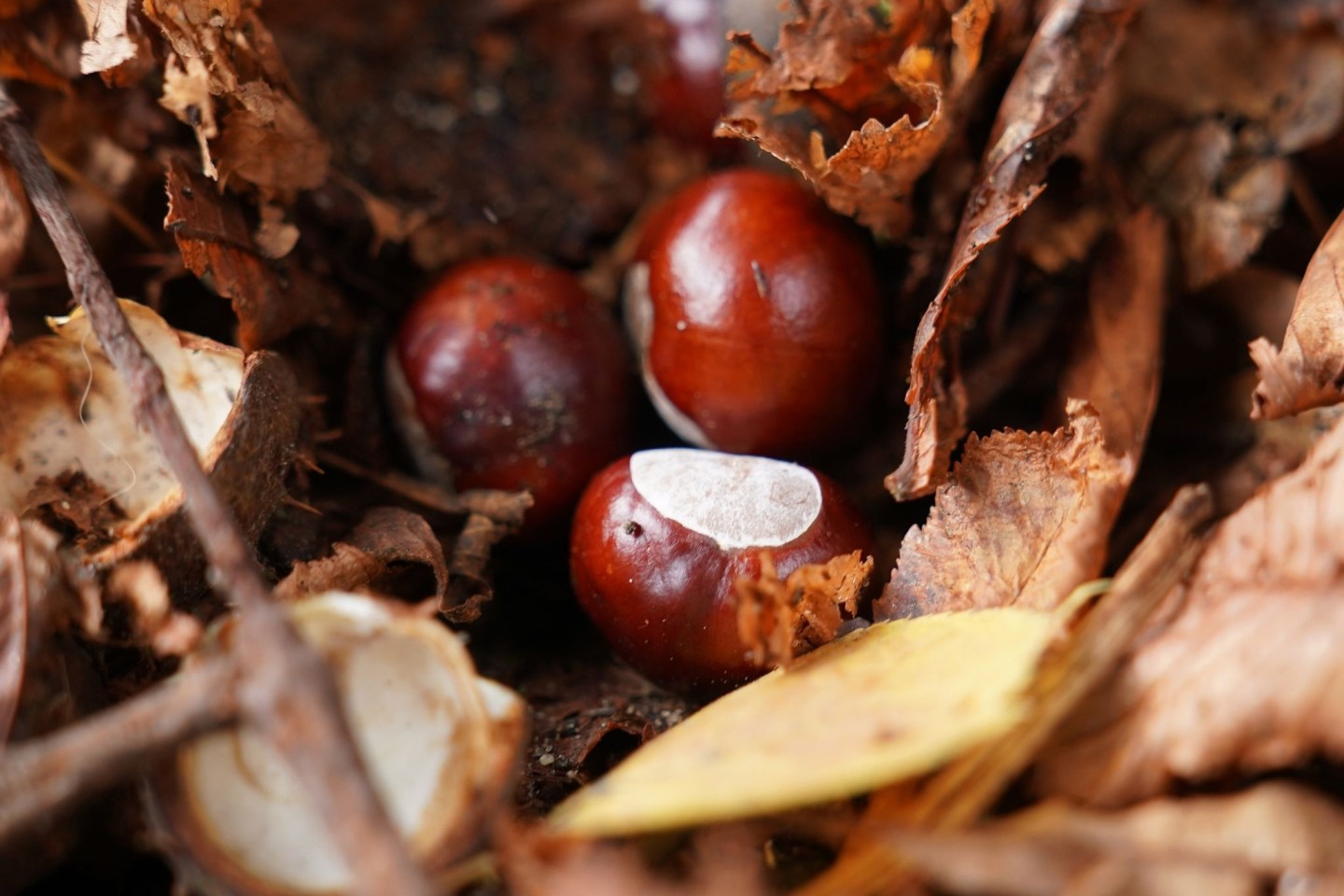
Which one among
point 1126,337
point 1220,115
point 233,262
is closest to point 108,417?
point 233,262

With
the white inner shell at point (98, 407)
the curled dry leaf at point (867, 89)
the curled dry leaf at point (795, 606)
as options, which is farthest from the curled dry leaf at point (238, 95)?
the curled dry leaf at point (795, 606)

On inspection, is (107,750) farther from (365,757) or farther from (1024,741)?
(1024,741)

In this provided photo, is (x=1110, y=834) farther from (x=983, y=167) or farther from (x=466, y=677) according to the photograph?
(x=983, y=167)

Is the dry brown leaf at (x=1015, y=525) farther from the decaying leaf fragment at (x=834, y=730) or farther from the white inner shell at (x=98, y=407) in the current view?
the white inner shell at (x=98, y=407)

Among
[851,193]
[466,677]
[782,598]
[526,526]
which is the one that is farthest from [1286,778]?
[526,526]

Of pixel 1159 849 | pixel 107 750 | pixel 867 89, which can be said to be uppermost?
pixel 867 89

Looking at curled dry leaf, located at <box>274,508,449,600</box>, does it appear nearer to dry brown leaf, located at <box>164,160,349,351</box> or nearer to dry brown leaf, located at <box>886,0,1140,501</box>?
dry brown leaf, located at <box>164,160,349,351</box>

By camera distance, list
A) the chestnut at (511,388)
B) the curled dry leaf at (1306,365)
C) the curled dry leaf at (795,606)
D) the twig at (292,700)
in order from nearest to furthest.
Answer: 1. the twig at (292,700)
2. the curled dry leaf at (795,606)
3. the curled dry leaf at (1306,365)
4. the chestnut at (511,388)
